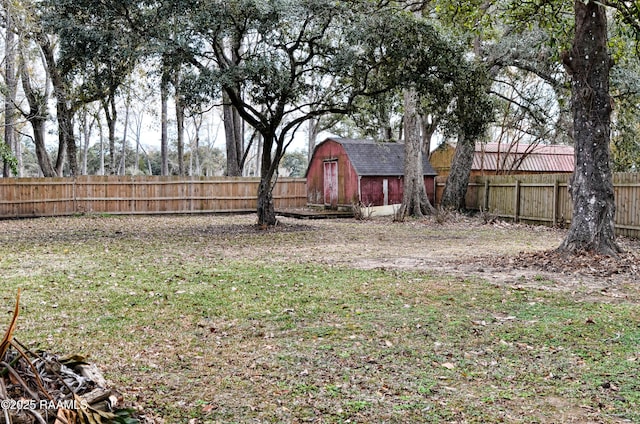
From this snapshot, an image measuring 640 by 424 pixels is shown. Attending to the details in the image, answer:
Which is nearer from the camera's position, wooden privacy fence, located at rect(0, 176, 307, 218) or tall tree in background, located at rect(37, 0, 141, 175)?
tall tree in background, located at rect(37, 0, 141, 175)

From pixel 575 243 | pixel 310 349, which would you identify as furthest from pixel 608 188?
pixel 310 349

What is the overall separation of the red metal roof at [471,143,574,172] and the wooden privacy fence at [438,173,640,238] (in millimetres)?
3684

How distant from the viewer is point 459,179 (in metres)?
19.7

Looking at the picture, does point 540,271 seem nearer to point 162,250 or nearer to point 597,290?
point 597,290

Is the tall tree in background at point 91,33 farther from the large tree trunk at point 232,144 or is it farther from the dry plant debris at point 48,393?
the large tree trunk at point 232,144

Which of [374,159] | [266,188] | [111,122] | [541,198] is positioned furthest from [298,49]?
[111,122]

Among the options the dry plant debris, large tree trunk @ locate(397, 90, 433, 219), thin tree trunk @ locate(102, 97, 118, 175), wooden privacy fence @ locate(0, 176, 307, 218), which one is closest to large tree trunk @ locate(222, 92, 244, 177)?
wooden privacy fence @ locate(0, 176, 307, 218)

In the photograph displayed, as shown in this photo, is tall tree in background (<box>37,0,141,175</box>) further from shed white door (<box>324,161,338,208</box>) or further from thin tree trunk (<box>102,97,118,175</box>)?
shed white door (<box>324,161,338,208</box>)

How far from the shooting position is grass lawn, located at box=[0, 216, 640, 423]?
127 inches


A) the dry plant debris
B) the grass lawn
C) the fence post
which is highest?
the fence post

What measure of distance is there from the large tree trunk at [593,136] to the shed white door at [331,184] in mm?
14331

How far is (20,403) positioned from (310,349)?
2311mm

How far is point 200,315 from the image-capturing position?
209 inches

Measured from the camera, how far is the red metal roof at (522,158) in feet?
77.4
